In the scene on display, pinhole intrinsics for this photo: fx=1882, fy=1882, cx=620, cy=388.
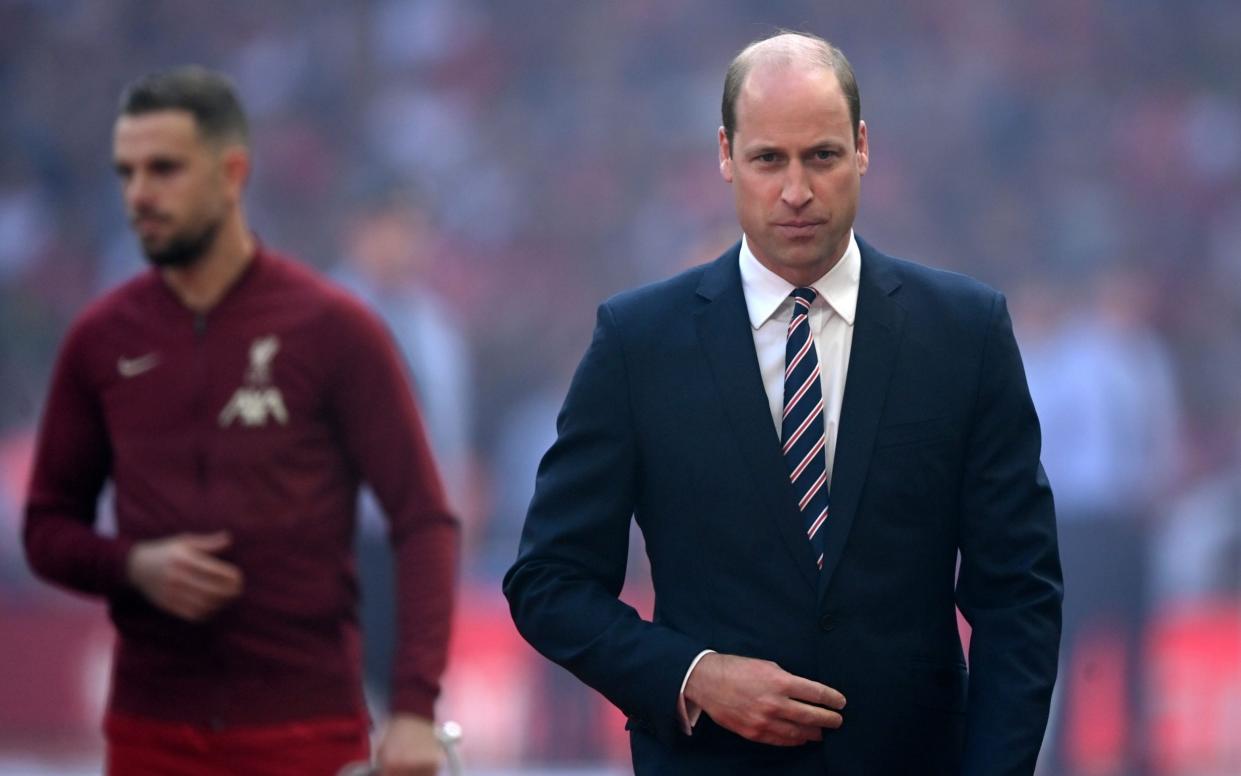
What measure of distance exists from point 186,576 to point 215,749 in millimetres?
339

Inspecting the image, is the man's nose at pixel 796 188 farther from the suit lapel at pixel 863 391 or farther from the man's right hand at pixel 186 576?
the man's right hand at pixel 186 576

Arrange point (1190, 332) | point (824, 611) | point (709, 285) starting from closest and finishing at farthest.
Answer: point (824, 611) → point (709, 285) → point (1190, 332)

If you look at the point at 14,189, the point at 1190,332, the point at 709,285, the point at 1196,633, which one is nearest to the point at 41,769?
the point at 14,189

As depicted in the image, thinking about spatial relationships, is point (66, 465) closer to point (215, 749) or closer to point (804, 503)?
point (215, 749)

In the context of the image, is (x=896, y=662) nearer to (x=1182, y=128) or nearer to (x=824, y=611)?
(x=824, y=611)

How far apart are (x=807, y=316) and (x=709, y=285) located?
6.1 inches

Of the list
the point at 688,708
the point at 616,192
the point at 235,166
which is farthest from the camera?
the point at 616,192

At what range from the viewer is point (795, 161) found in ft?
8.27

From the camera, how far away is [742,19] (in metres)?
10.2

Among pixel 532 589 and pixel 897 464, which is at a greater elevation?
Answer: pixel 897 464

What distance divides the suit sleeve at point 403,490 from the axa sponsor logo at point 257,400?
0.12 meters

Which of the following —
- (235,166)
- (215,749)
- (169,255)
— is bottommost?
(215,749)

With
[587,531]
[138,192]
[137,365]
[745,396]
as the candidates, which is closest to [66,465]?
[137,365]

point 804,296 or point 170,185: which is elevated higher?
point 170,185
